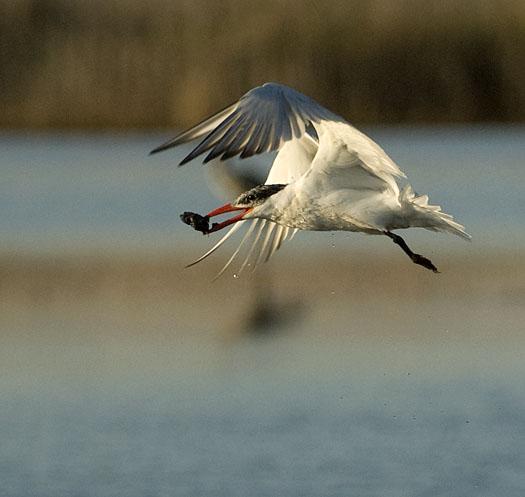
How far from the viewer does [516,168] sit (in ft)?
82.9

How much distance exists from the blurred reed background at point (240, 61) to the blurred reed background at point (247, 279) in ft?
0.16

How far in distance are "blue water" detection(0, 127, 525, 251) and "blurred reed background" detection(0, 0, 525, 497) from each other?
72 mm

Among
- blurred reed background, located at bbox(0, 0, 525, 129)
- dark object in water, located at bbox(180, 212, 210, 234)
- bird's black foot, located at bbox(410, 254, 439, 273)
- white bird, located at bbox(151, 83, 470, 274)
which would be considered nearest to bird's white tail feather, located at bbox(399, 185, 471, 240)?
white bird, located at bbox(151, 83, 470, 274)

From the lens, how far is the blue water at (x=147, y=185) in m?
20.5

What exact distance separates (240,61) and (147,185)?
110 inches

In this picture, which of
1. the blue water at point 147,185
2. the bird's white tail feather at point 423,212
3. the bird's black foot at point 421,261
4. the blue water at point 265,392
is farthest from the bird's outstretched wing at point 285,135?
the blue water at point 147,185

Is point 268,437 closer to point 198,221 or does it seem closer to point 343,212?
point 198,221

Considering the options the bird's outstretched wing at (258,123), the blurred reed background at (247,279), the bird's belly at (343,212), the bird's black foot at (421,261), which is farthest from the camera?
the blurred reed background at (247,279)

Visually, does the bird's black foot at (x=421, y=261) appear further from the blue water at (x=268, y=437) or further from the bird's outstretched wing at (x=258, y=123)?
the blue water at (x=268, y=437)

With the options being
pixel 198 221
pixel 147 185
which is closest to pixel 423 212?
pixel 198 221

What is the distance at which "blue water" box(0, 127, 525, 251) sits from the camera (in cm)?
2047

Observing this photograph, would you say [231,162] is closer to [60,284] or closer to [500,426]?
[500,426]

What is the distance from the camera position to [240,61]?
26.3 meters

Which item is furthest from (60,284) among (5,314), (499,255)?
(499,255)
